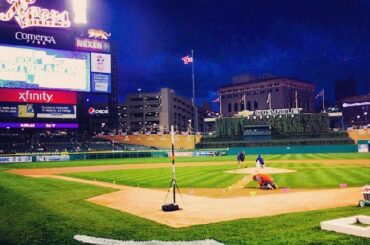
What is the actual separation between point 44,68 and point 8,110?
8.62m

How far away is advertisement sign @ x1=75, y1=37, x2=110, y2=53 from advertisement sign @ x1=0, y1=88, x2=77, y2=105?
8860 millimetres

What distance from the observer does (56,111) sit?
64.4 meters

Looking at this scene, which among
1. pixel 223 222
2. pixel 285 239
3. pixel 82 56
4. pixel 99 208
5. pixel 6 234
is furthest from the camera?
pixel 82 56

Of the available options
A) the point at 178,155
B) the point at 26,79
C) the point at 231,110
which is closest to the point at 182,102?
the point at 231,110

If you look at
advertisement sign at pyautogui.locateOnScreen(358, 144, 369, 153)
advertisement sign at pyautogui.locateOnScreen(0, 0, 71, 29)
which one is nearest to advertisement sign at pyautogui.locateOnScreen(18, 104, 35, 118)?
advertisement sign at pyautogui.locateOnScreen(0, 0, 71, 29)

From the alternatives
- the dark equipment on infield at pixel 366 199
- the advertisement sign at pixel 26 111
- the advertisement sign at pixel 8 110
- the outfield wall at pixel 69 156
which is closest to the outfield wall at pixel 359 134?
the outfield wall at pixel 69 156

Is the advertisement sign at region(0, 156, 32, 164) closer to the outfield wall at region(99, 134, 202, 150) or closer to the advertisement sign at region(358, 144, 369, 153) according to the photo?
the outfield wall at region(99, 134, 202, 150)

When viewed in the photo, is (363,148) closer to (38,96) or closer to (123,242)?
(38,96)

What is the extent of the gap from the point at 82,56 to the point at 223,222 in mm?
60525

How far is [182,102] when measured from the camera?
150625mm

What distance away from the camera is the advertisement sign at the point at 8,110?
6055 cm

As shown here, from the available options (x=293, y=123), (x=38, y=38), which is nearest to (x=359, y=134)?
(x=293, y=123)

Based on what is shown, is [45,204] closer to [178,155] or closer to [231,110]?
[178,155]

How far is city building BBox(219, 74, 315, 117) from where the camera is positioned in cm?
16088
